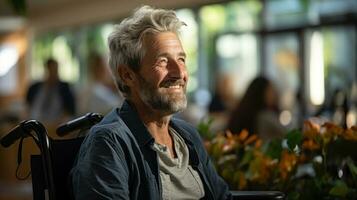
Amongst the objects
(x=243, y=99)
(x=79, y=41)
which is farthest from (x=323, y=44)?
(x=79, y=41)

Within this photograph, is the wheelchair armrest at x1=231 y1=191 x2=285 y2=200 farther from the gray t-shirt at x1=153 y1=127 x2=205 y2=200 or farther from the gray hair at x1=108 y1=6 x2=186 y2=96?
the gray hair at x1=108 y1=6 x2=186 y2=96

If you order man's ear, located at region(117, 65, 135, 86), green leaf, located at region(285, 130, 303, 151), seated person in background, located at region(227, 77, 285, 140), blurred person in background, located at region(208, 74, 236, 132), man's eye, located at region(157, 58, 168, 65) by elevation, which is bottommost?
blurred person in background, located at region(208, 74, 236, 132)

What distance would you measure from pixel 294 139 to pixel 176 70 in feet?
2.05

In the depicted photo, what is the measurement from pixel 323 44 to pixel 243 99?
13.2 ft

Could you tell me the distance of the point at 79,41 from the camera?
13539 mm

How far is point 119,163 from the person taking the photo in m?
1.89

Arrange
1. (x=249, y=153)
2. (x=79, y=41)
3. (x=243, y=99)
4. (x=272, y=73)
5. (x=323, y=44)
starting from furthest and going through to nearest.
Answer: (x=79, y=41)
(x=272, y=73)
(x=323, y=44)
(x=243, y=99)
(x=249, y=153)

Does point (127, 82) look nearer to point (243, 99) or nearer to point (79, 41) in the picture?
point (243, 99)

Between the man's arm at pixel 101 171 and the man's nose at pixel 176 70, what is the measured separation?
0.27 m

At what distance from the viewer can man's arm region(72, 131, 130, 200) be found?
72.0 inches

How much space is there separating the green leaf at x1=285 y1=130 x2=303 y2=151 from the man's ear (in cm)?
67

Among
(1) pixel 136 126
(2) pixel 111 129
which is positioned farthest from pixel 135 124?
(2) pixel 111 129

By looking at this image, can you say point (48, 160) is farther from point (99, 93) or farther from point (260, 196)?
point (99, 93)

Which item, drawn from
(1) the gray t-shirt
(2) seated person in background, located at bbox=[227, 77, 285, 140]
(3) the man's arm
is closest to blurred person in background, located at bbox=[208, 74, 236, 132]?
(2) seated person in background, located at bbox=[227, 77, 285, 140]
